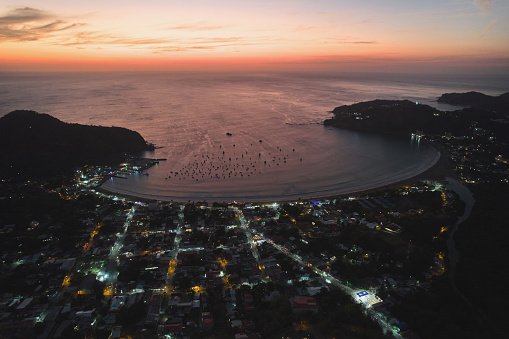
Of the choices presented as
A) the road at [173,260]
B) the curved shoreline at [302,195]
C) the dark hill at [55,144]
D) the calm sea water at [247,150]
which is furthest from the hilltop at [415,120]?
the road at [173,260]

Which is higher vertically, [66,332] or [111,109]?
[111,109]

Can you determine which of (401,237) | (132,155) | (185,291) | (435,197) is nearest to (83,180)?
(132,155)

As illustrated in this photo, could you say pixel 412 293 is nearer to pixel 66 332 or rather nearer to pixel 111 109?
pixel 66 332

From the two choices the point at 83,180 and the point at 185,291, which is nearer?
the point at 185,291

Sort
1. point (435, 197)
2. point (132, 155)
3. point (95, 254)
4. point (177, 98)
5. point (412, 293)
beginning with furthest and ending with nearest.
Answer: point (177, 98) → point (132, 155) → point (435, 197) → point (95, 254) → point (412, 293)

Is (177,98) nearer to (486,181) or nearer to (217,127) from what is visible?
(217,127)

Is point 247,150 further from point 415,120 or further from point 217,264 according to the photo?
point 415,120

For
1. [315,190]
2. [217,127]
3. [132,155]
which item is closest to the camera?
[315,190]

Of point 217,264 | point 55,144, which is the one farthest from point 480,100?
point 55,144
